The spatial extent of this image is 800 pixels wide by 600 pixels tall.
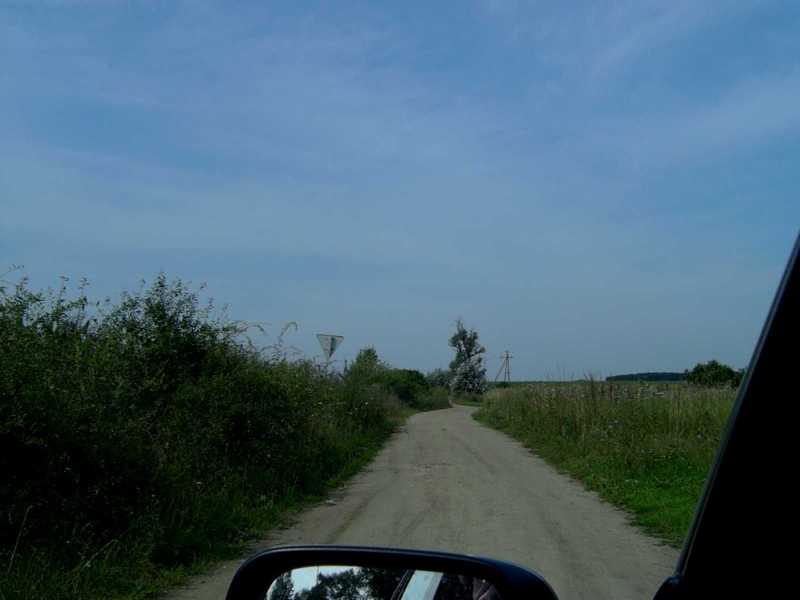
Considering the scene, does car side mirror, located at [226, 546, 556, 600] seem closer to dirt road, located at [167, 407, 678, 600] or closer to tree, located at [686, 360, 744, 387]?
dirt road, located at [167, 407, 678, 600]

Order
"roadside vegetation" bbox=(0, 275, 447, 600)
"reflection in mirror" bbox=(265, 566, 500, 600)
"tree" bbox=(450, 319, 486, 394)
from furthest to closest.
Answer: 1. "tree" bbox=(450, 319, 486, 394)
2. "roadside vegetation" bbox=(0, 275, 447, 600)
3. "reflection in mirror" bbox=(265, 566, 500, 600)

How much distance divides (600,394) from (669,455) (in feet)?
20.9

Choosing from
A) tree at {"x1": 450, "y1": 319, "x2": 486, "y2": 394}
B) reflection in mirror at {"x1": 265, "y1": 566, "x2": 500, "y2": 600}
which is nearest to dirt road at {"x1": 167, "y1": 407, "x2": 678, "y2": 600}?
reflection in mirror at {"x1": 265, "y1": 566, "x2": 500, "y2": 600}

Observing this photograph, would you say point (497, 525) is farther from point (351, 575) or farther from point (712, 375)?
point (712, 375)

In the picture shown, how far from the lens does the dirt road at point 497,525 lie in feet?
23.1

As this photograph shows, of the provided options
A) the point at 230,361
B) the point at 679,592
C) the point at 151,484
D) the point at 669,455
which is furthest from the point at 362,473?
the point at 679,592

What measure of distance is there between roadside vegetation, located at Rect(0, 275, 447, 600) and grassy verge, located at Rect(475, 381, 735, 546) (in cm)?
493

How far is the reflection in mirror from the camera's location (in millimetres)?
2525

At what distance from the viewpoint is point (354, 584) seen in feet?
8.43

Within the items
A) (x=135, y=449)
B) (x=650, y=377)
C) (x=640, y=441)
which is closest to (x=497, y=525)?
(x=135, y=449)

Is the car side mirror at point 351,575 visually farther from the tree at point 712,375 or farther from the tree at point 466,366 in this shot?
the tree at point 466,366

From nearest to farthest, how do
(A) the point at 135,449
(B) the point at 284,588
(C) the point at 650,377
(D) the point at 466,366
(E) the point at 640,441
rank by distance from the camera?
(B) the point at 284,588 < (A) the point at 135,449 < (E) the point at 640,441 < (C) the point at 650,377 < (D) the point at 466,366

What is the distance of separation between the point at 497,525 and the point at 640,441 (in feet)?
22.9

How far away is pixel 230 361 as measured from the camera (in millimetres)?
13172
